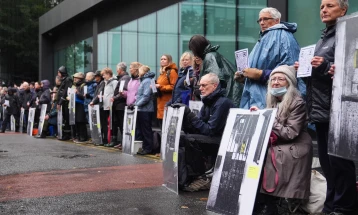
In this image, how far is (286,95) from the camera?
5.18m

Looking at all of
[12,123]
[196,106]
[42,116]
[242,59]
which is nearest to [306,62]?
[242,59]

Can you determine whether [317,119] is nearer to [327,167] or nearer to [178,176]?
[327,167]

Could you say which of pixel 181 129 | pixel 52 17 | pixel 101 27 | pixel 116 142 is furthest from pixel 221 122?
pixel 52 17

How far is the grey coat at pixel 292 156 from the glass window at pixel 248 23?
293 inches

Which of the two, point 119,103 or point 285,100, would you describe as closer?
point 285,100

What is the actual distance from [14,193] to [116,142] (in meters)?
6.07

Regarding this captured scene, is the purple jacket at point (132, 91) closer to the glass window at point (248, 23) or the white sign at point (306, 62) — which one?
the glass window at point (248, 23)

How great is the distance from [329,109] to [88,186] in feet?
11.8

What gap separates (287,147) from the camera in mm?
5008

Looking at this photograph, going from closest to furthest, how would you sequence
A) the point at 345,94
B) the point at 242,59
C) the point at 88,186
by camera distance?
the point at 345,94 < the point at 242,59 < the point at 88,186

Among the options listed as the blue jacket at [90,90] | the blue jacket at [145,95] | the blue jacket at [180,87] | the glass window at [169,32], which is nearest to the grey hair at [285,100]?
the blue jacket at [180,87]

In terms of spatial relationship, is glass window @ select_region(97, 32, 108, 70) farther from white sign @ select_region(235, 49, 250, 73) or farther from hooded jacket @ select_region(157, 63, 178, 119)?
white sign @ select_region(235, 49, 250, 73)

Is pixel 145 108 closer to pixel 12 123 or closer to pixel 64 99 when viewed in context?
pixel 64 99

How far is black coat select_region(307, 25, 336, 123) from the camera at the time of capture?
4828mm
